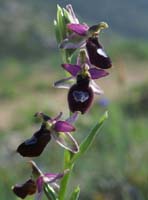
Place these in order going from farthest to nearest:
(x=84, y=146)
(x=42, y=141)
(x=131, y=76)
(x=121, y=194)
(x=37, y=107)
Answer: (x=131, y=76) → (x=37, y=107) → (x=121, y=194) → (x=84, y=146) → (x=42, y=141)

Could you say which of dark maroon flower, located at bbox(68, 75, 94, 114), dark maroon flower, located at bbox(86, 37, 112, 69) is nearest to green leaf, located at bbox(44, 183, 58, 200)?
→ dark maroon flower, located at bbox(68, 75, 94, 114)

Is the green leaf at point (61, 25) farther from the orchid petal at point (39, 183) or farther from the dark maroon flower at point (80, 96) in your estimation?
the orchid petal at point (39, 183)

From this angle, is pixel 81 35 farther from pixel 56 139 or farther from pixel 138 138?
pixel 138 138

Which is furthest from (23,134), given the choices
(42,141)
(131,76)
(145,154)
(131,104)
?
(42,141)

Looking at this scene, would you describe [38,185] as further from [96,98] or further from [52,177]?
[96,98]

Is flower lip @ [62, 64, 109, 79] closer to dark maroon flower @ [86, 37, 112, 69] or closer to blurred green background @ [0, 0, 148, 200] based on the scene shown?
dark maroon flower @ [86, 37, 112, 69]

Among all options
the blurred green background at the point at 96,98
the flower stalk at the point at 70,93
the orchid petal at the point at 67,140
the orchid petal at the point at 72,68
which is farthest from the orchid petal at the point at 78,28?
the blurred green background at the point at 96,98
